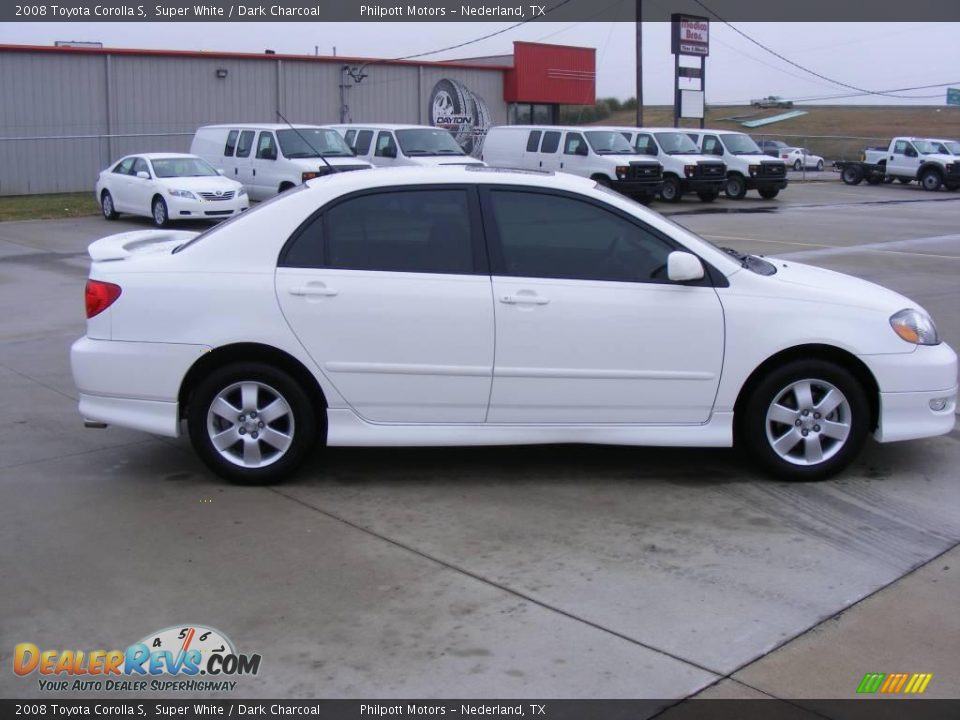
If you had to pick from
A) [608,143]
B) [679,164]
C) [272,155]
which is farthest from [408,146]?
[679,164]

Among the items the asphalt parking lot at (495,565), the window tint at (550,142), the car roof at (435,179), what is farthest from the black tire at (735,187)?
the car roof at (435,179)

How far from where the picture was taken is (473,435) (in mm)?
5781

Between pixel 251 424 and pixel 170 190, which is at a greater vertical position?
pixel 170 190

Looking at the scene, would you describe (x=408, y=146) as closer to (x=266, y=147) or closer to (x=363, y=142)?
(x=363, y=142)

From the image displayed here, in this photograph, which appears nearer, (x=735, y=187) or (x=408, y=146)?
(x=408, y=146)

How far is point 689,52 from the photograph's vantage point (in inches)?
1676

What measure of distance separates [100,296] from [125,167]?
Answer: 706 inches

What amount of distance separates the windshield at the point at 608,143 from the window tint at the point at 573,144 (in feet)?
0.68

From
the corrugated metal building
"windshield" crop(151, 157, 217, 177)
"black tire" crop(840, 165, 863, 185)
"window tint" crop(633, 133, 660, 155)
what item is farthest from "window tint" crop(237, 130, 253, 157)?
"black tire" crop(840, 165, 863, 185)

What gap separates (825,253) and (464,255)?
41.9 feet

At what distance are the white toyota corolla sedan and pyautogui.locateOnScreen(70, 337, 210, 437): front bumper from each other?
12 millimetres

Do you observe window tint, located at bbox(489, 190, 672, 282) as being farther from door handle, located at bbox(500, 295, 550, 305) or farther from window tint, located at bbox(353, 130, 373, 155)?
window tint, located at bbox(353, 130, 373, 155)

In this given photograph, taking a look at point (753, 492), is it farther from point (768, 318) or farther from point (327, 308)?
point (327, 308)

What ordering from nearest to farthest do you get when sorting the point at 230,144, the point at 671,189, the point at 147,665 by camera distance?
the point at 147,665 → the point at 230,144 → the point at 671,189
